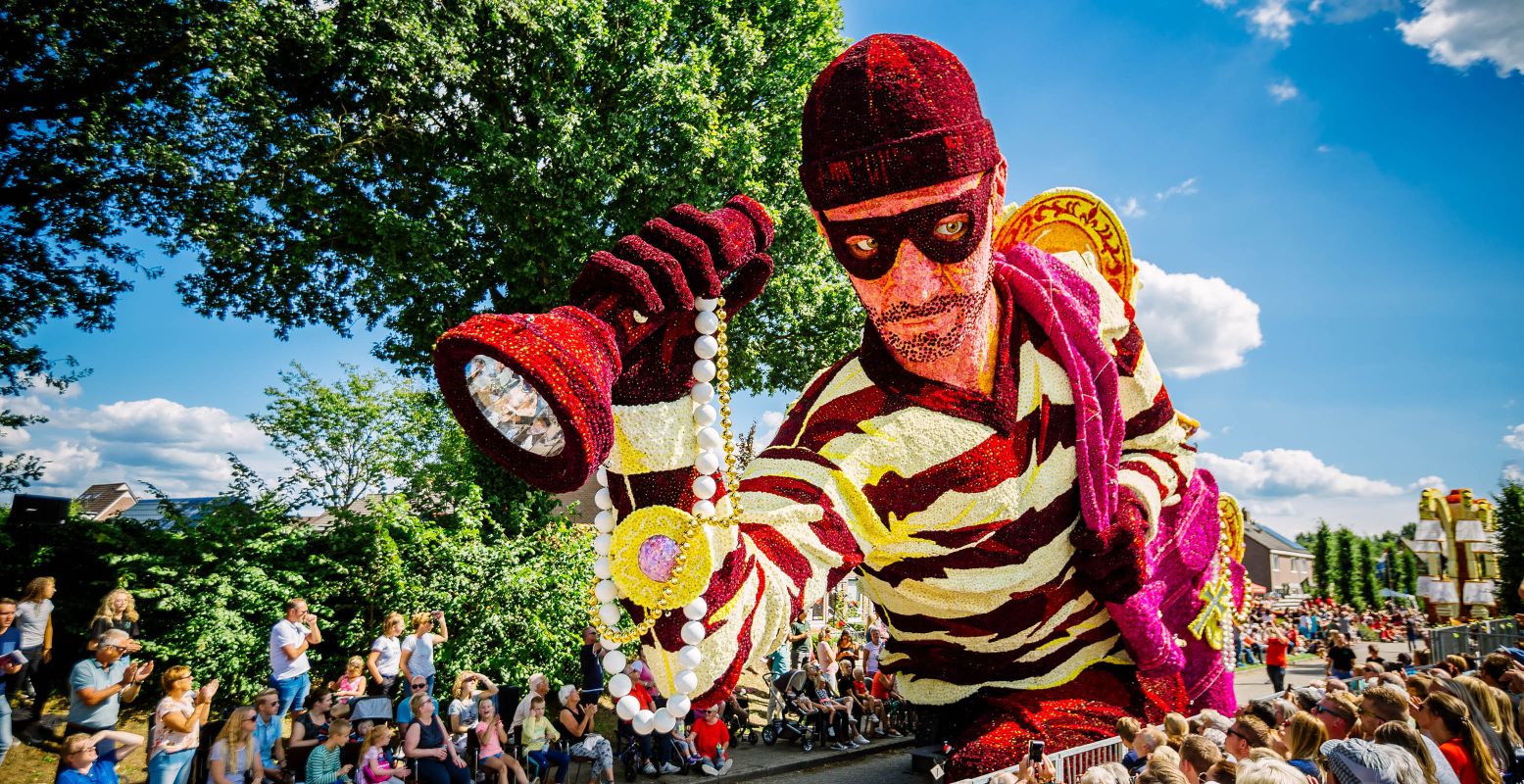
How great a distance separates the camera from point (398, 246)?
9945 millimetres

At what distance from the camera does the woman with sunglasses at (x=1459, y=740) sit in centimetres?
346

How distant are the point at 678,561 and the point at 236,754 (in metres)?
4.99

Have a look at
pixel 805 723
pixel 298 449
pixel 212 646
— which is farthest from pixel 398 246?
pixel 298 449

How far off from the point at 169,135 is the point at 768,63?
23.5 ft

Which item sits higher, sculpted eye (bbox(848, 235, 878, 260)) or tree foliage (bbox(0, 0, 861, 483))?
tree foliage (bbox(0, 0, 861, 483))

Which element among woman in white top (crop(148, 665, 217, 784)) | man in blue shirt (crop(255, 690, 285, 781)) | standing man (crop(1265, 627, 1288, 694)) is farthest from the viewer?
standing man (crop(1265, 627, 1288, 694))

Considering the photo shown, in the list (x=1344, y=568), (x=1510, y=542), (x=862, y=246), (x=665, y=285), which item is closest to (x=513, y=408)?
(x=665, y=285)

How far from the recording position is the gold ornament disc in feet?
8.59

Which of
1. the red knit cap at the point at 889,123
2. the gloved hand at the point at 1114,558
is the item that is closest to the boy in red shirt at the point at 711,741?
the gloved hand at the point at 1114,558

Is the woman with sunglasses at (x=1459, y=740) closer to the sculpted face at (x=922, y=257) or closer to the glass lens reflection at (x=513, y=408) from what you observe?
the sculpted face at (x=922, y=257)

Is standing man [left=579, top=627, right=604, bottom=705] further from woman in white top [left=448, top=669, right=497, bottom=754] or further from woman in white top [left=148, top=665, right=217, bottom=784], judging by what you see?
woman in white top [left=148, top=665, right=217, bottom=784]

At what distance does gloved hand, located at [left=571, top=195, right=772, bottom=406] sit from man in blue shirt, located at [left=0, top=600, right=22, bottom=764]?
6063 millimetres

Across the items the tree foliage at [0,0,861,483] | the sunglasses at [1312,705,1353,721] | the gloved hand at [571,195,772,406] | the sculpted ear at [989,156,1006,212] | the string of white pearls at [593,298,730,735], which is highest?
the tree foliage at [0,0,861,483]

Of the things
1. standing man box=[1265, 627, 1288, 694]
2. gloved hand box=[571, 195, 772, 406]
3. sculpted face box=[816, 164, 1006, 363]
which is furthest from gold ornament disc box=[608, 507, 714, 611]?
standing man box=[1265, 627, 1288, 694]
